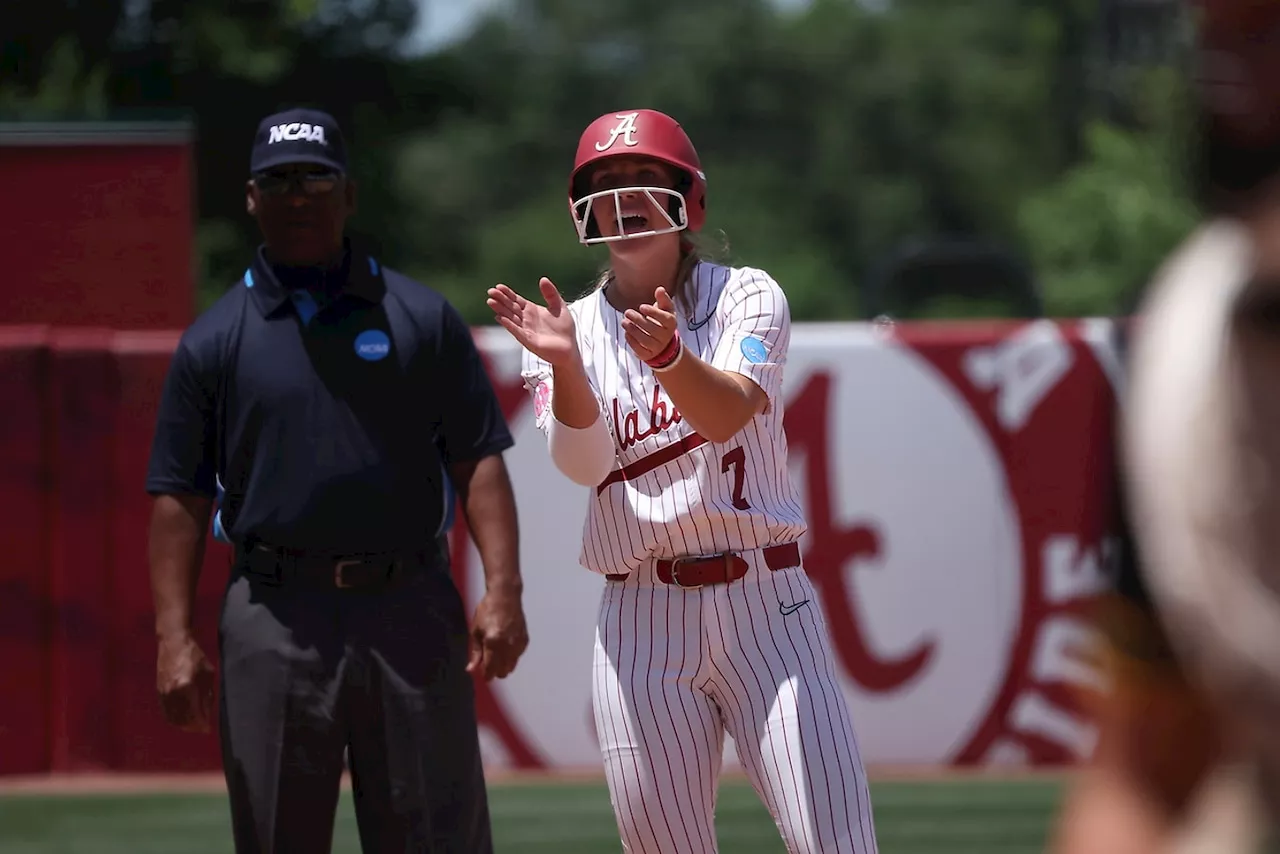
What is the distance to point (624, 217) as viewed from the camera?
4.59 meters

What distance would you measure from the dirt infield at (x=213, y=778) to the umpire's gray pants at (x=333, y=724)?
14.6 feet

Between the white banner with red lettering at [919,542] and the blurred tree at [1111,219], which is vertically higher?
the blurred tree at [1111,219]

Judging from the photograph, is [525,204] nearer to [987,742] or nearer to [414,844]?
[987,742]

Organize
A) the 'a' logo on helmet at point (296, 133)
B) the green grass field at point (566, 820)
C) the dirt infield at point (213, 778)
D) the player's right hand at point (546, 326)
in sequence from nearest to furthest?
the player's right hand at point (546, 326)
the 'a' logo on helmet at point (296, 133)
the green grass field at point (566, 820)
the dirt infield at point (213, 778)

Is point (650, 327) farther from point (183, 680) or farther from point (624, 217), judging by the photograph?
point (183, 680)

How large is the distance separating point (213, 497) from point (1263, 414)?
387 cm

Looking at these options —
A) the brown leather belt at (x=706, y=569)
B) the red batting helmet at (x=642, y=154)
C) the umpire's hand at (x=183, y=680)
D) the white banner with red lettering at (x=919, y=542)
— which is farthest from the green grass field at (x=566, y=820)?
the red batting helmet at (x=642, y=154)

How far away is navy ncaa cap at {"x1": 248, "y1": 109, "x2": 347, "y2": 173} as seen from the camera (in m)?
5.36

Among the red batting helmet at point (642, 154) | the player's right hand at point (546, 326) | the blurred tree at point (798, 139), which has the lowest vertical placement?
the player's right hand at point (546, 326)

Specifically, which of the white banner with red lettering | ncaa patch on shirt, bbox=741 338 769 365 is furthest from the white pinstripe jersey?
the white banner with red lettering

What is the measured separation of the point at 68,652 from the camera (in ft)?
31.5

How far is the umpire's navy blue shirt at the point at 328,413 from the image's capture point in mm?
5168

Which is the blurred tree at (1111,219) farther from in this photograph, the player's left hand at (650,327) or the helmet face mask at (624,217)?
the player's left hand at (650,327)

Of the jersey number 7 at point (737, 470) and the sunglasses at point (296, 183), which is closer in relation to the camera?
the jersey number 7 at point (737, 470)
